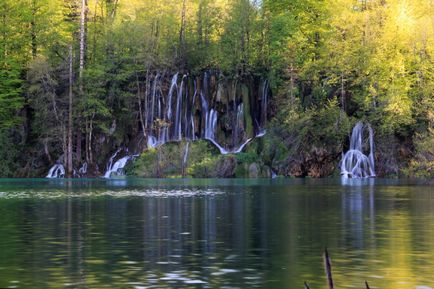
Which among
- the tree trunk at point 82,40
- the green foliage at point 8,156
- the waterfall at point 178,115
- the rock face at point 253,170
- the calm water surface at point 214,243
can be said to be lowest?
the calm water surface at point 214,243

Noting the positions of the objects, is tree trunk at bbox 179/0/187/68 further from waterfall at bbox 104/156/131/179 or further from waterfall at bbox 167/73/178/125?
waterfall at bbox 104/156/131/179

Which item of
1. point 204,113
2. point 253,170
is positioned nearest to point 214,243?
point 253,170

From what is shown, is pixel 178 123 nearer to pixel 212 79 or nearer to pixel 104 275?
pixel 212 79

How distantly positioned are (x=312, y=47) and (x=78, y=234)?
62658 millimetres

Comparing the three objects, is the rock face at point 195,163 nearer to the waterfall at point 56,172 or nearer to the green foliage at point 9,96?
the waterfall at point 56,172

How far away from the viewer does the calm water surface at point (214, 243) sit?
1443 centimetres

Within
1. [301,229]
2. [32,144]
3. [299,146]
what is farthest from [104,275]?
[32,144]

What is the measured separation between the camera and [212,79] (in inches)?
3157

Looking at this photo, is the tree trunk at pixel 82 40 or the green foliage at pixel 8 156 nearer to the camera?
the green foliage at pixel 8 156

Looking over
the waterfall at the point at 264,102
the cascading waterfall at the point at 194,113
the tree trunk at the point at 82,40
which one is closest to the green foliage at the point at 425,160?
the cascading waterfall at the point at 194,113

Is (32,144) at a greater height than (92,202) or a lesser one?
greater

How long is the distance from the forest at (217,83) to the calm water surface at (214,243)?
121 feet

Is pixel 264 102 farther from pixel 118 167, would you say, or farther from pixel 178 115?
pixel 118 167

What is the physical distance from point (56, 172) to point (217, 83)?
18.6m
